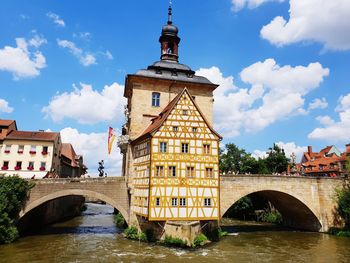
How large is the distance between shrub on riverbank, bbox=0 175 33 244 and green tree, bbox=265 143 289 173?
124ft

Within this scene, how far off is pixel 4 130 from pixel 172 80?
20.9m

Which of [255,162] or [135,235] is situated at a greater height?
[255,162]

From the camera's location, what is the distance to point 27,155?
113 feet

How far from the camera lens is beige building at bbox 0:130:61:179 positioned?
1331 inches

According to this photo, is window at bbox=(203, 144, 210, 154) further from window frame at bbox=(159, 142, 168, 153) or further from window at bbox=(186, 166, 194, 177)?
window frame at bbox=(159, 142, 168, 153)

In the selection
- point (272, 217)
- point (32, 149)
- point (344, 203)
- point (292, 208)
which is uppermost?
point (32, 149)

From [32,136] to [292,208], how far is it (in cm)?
3107

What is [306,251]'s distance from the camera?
2277cm

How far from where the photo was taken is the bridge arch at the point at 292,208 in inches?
1153

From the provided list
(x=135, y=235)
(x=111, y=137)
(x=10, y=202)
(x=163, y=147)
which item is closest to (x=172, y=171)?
(x=163, y=147)

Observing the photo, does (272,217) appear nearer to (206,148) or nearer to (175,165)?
(206,148)

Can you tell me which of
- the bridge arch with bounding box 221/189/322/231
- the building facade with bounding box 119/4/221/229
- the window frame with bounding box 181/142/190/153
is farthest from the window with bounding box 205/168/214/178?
the bridge arch with bounding box 221/189/322/231

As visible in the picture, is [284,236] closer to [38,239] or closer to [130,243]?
[130,243]

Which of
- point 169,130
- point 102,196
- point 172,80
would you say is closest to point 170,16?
point 172,80
